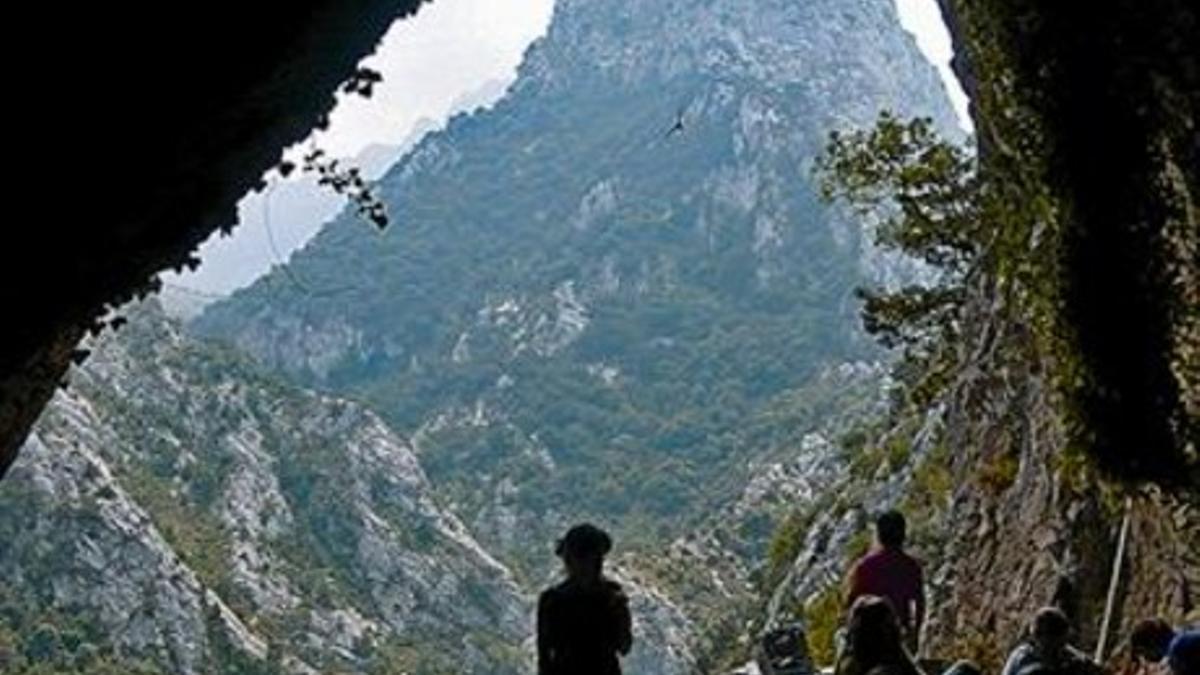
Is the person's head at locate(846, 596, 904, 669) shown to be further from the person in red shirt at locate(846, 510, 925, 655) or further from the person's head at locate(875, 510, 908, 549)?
the person in red shirt at locate(846, 510, 925, 655)

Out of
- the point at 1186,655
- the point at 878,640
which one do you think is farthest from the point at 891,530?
the point at 1186,655

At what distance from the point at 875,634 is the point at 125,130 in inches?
208

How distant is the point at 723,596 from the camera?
511ft

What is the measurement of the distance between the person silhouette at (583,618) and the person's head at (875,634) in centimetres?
105

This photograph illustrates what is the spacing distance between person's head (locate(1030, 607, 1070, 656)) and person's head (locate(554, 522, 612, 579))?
220cm

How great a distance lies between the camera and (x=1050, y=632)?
29.0ft

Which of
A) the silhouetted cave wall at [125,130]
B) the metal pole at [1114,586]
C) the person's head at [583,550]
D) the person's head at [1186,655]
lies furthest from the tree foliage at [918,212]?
the silhouetted cave wall at [125,130]

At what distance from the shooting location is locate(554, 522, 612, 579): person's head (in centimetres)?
831

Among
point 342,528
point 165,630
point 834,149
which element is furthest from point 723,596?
point 834,149

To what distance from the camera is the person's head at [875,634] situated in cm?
830

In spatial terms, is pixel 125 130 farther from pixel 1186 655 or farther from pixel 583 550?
pixel 1186 655

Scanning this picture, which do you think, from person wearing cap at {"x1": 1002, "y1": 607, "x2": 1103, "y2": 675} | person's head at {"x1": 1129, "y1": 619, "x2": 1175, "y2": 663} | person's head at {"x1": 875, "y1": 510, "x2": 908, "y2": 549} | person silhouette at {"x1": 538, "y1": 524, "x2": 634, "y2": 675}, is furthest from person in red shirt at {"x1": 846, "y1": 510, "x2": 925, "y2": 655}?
person silhouette at {"x1": 538, "y1": 524, "x2": 634, "y2": 675}

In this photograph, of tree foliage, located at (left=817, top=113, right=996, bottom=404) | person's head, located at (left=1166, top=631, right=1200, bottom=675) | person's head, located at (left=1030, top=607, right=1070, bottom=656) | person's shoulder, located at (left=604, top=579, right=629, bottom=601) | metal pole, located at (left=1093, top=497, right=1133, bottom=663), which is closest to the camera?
person's head, located at (left=1166, top=631, right=1200, bottom=675)

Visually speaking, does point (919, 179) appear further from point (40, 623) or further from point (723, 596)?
point (723, 596)
